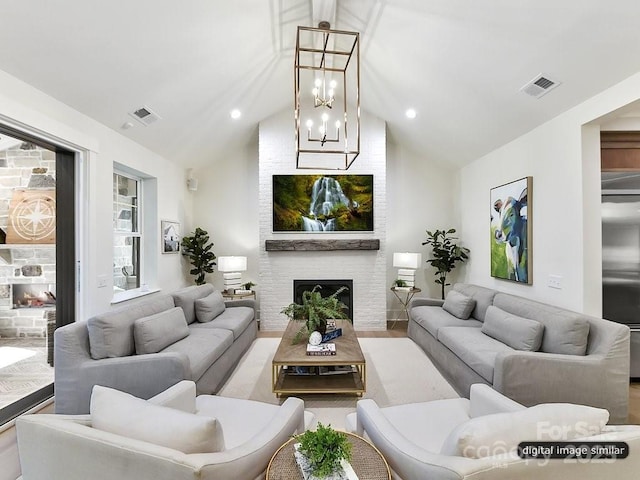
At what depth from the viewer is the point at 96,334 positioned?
2.56 meters

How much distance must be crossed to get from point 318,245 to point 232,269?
141cm

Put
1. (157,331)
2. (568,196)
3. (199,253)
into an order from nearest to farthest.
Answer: (157,331) < (568,196) < (199,253)

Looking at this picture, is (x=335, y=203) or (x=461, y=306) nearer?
(x=461, y=306)

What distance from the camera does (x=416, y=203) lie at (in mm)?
6105

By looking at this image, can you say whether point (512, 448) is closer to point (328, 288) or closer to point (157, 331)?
point (157, 331)

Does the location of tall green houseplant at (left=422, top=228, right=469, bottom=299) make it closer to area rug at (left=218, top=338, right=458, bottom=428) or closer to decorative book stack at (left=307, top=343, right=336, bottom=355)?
area rug at (left=218, top=338, right=458, bottom=428)

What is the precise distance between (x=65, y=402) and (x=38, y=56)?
8.58 ft

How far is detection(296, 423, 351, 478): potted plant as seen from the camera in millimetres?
1247

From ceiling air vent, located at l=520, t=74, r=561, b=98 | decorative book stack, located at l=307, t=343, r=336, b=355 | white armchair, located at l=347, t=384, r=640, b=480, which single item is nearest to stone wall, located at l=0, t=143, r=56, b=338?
decorative book stack, located at l=307, t=343, r=336, b=355

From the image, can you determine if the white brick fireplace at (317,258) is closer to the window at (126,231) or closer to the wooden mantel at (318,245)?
the wooden mantel at (318,245)

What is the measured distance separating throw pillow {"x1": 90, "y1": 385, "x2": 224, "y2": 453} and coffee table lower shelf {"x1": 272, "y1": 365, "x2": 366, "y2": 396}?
5.40 feet

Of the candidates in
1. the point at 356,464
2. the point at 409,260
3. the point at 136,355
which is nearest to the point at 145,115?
the point at 136,355

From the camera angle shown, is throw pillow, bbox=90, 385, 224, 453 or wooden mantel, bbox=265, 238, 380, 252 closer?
throw pillow, bbox=90, 385, 224, 453

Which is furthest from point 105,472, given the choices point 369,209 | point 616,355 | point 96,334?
point 369,209
